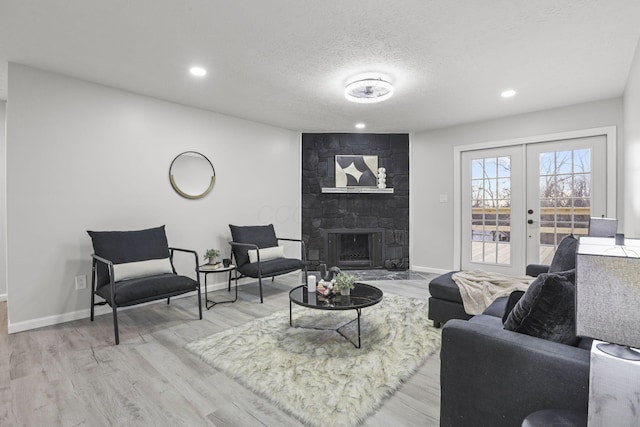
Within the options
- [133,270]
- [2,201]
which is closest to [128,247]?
[133,270]

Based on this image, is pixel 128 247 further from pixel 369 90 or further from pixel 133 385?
pixel 369 90

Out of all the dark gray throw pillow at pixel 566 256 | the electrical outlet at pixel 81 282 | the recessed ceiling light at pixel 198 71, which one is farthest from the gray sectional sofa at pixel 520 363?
the electrical outlet at pixel 81 282

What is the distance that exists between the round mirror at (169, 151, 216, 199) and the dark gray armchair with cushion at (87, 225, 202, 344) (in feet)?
2.49

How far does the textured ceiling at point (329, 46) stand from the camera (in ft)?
6.88

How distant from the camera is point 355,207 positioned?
5445 millimetres

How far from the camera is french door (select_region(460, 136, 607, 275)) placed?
3.96 meters

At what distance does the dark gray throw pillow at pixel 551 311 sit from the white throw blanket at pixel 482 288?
1190 millimetres

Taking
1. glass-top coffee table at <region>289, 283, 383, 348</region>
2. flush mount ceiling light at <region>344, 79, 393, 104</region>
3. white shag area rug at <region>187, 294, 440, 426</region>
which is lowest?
white shag area rug at <region>187, 294, 440, 426</region>

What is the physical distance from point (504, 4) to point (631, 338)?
206cm

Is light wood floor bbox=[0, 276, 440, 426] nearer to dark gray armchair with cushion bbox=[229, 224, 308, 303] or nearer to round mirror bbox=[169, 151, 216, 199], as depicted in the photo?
dark gray armchair with cushion bbox=[229, 224, 308, 303]

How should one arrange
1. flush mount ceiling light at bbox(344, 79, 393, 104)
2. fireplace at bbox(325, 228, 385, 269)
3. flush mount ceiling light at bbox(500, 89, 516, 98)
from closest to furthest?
flush mount ceiling light at bbox(344, 79, 393, 104) < flush mount ceiling light at bbox(500, 89, 516, 98) < fireplace at bbox(325, 228, 385, 269)

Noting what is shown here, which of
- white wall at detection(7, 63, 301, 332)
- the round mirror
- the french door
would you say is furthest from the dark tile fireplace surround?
the round mirror

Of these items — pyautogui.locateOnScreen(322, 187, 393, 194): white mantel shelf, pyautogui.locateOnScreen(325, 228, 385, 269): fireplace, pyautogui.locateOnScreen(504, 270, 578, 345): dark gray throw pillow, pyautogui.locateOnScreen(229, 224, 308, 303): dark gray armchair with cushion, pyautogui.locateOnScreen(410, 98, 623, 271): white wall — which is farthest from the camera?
pyautogui.locateOnScreen(325, 228, 385, 269): fireplace

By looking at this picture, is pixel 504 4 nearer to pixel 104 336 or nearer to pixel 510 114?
pixel 510 114
